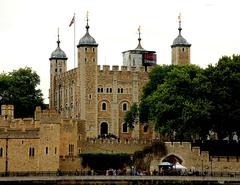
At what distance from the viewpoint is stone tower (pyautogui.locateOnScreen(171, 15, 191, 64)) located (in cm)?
12125

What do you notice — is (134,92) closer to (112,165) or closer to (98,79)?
(98,79)

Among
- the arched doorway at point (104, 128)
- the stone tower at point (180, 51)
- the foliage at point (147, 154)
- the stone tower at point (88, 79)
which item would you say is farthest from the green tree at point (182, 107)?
the stone tower at point (180, 51)

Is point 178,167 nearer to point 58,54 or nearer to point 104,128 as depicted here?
point 104,128

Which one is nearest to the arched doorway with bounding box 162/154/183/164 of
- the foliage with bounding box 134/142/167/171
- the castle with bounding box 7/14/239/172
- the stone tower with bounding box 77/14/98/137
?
the castle with bounding box 7/14/239/172

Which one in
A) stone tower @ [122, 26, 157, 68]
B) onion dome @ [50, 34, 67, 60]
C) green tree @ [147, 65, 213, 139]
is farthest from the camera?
onion dome @ [50, 34, 67, 60]

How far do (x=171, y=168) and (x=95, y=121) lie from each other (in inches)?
1330

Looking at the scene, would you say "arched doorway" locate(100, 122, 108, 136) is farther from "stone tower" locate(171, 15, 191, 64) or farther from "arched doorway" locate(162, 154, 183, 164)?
"arched doorway" locate(162, 154, 183, 164)

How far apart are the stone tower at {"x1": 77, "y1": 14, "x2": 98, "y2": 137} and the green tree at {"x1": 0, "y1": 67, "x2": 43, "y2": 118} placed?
5.75m

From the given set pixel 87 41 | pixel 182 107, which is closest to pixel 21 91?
pixel 87 41

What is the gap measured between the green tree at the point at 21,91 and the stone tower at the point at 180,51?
1659 centimetres

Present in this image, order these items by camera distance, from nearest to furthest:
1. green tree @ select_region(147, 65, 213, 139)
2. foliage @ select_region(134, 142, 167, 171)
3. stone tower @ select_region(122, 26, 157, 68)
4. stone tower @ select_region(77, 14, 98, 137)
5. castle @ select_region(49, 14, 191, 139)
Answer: foliage @ select_region(134, 142, 167, 171) → green tree @ select_region(147, 65, 213, 139) → stone tower @ select_region(77, 14, 98, 137) → castle @ select_region(49, 14, 191, 139) → stone tower @ select_region(122, 26, 157, 68)

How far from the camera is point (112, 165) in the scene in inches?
3415

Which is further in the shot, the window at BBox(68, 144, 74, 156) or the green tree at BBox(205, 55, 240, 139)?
the green tree at BBox(205, 55, 240, 139)

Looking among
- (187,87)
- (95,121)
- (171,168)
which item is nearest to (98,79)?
(95,121)
